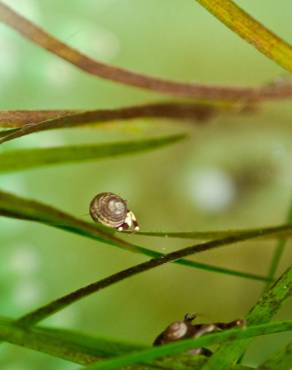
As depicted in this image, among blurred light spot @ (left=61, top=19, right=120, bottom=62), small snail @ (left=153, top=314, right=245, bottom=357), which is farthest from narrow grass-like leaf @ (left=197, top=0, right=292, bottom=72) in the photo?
blurred light spot @ (left=61, top=19, right=120, bottom=62)

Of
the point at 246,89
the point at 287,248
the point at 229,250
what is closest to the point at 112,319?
the point at 229,250

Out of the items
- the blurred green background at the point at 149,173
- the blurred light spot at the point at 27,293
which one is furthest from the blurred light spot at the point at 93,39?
the blurred light spot at the point at 27,293

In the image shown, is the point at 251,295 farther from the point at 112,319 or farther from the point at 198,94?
the point at 198,94

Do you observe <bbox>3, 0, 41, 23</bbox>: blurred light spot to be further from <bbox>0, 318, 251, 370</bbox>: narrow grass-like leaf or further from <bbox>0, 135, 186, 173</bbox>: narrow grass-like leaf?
<bbox>0, 318, 251, 370</bbox>: narrow grass-like leaf

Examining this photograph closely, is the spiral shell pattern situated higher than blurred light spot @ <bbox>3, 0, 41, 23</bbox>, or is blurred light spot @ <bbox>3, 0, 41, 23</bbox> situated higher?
blurred light spot @ <bbox>3, 0, 41, 23</bbox>

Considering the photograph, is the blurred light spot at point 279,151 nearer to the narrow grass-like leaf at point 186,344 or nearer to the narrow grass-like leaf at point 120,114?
the narrow grass-like leaf at point 120,114

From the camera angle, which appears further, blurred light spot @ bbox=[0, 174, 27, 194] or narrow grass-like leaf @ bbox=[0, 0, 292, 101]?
blurred light spot @ bbox=[0, 174, 27, 194]

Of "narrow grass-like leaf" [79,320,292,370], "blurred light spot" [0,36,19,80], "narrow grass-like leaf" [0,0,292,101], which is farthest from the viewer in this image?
"blurred light spot" [0,36,19,80]

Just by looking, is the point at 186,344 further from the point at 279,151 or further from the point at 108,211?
the point at 279,151
